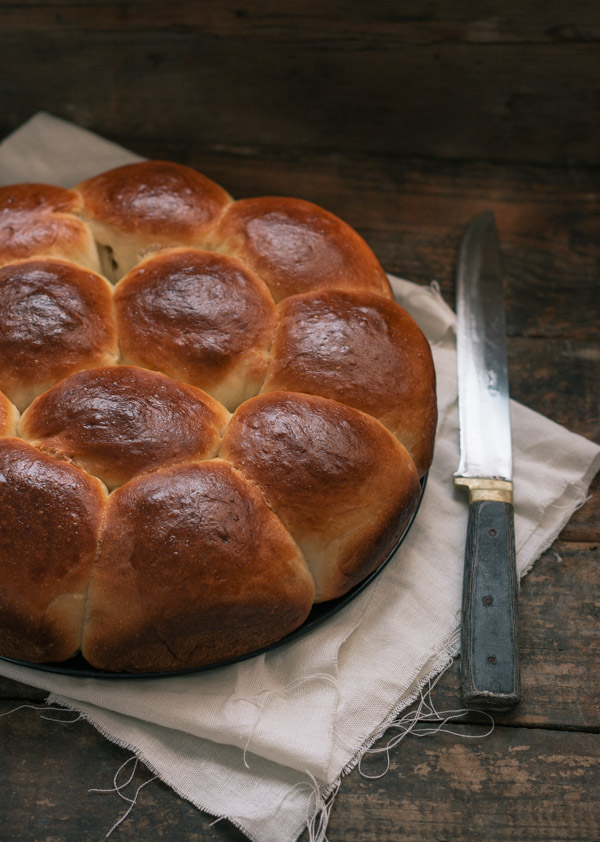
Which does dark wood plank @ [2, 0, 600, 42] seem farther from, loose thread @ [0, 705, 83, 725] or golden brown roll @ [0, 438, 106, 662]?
loose thread @ [0, 705, 83, 725]

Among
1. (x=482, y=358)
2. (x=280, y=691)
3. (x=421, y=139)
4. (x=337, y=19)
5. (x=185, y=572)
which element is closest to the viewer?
(x=185, y=572)

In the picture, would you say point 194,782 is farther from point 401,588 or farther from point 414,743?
point 401,588

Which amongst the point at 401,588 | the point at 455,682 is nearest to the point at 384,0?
the point at 401,588

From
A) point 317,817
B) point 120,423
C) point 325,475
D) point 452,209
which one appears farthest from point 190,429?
point 452,209

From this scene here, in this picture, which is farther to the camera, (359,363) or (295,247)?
(295,247)

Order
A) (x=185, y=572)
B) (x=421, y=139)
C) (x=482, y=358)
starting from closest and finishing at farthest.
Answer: (x=185, y=572) < (x=482, y=358) < (x=421, y=139)

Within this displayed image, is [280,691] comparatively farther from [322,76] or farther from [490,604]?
[322,76]

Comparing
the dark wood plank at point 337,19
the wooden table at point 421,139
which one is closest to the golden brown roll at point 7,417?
the wooden table at point 421,139

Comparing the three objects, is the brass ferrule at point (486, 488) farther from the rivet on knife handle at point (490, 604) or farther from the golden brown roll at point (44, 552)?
the golden brown roll at point (44, 552)
